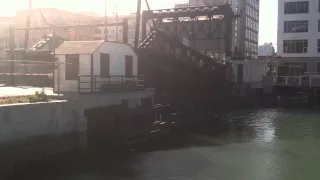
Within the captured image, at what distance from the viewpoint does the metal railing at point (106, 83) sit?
2560 centimetres

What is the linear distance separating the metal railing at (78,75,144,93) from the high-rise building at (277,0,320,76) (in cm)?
5378

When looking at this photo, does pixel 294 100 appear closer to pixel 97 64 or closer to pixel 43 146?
pixel 97 64

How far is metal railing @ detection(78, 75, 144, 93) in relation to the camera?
2560cm

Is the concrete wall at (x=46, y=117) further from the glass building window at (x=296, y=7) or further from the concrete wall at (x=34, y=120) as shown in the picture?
the glass building window at (x=296, y=7)

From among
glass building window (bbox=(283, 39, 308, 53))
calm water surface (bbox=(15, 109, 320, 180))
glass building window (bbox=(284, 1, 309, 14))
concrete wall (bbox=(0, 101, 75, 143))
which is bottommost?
calm water surface (bbox=(15, 109, 320, 180))

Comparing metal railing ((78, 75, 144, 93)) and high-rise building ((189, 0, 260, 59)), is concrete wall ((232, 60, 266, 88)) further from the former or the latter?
high-rise building ((189, 0, 260, 59))

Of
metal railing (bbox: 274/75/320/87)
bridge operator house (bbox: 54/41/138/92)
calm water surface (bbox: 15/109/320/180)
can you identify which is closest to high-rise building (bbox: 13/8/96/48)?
metal railing (bbox: 274/75/320/87)

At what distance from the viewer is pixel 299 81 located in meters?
60.6

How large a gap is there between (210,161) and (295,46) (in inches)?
2434

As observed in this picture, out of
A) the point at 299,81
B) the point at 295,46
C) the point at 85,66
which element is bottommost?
the point at 299,81

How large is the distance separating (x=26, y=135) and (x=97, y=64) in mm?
8472

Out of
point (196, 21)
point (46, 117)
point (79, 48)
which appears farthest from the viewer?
point (196, 21)

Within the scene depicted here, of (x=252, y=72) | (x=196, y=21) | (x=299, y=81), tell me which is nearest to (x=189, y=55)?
(x=196, y=21)

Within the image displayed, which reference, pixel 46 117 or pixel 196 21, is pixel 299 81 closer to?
pixel 196 21
